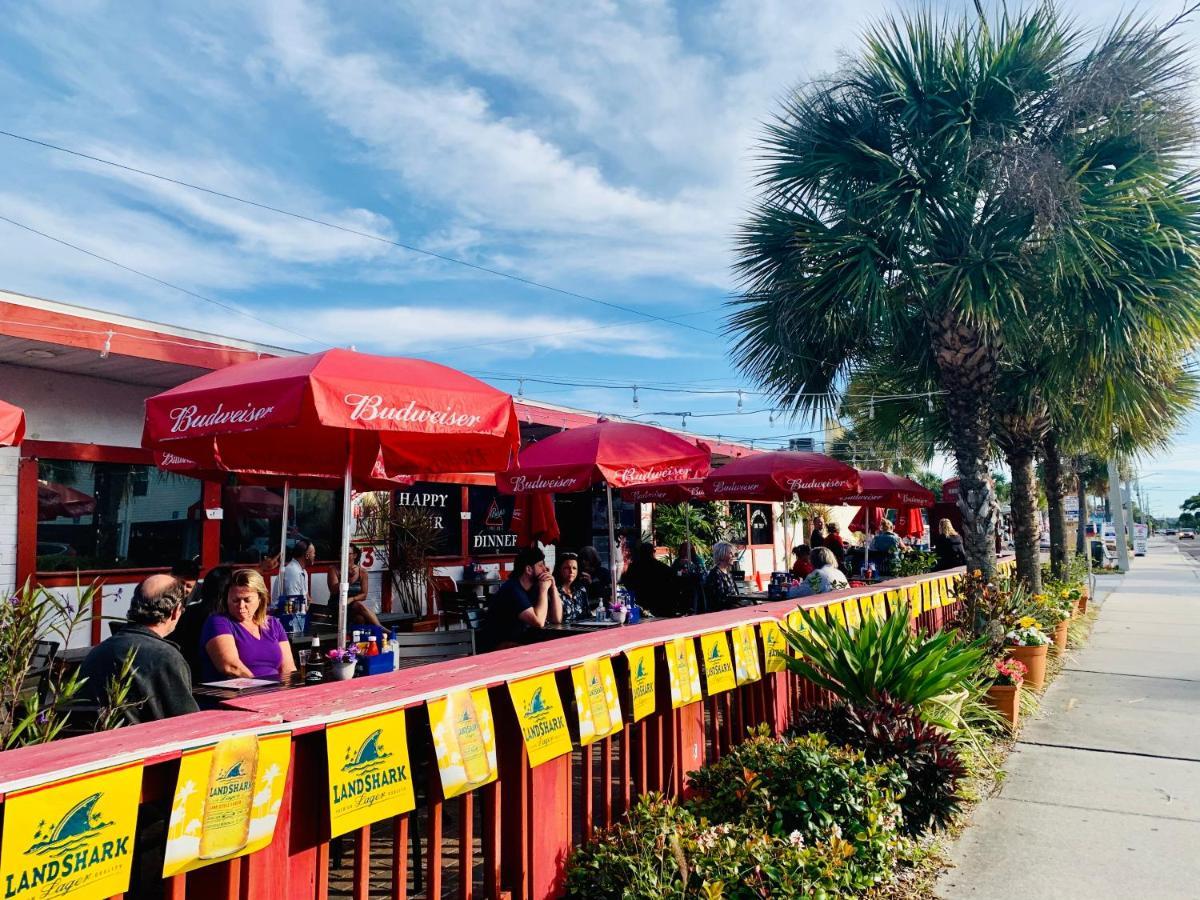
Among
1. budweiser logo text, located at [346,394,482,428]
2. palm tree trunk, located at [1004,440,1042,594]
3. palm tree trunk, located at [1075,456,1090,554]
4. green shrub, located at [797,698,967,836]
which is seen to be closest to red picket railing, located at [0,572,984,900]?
green shrub, located at [797,698,967,836]

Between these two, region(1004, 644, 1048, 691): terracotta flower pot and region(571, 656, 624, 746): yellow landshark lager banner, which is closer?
region(571, 656, 624, 746): yellow landshark lager banner

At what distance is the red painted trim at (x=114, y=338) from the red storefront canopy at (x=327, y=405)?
2.33 meters

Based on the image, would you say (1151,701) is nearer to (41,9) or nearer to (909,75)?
(909,75)

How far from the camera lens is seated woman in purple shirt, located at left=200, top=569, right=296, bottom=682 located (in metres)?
4.63

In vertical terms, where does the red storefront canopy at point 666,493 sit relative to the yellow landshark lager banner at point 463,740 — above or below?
above

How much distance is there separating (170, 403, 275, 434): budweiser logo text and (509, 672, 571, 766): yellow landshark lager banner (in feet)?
7.14

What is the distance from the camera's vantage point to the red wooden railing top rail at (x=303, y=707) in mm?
1804

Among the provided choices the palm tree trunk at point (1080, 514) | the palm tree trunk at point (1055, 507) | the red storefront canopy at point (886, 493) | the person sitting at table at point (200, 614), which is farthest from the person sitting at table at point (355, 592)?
the palm tree trunk at point (1080, 514)

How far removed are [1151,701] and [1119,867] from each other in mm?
4710

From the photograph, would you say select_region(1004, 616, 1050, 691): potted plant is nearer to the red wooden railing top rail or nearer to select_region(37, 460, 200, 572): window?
the red wooden railing top rail

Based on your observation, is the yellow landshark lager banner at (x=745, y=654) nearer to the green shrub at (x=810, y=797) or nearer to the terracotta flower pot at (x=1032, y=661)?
the green shrub at (x=810, y=797)

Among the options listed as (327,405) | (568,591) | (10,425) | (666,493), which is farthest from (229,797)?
(666,493)

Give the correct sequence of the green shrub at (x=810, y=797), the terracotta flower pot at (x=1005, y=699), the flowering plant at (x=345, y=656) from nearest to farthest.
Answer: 1. the green shrub at (x=810, y=797)
2. the flowering plant at (x=345, y=656)
3. the terracotta flower pot at (x=1005, y=699)

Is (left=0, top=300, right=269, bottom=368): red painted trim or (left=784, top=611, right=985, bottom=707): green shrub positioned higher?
(left=0, top=300, right=269, bottom=368): red painted trim
